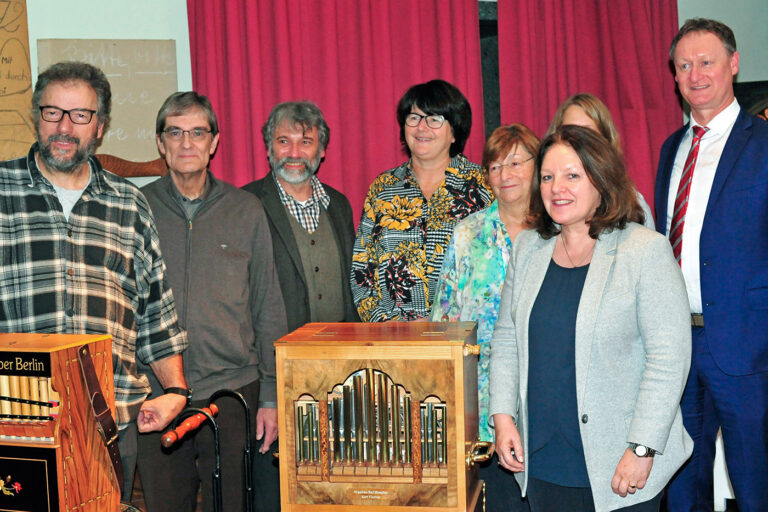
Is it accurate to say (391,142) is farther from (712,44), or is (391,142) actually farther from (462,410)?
(462,410)

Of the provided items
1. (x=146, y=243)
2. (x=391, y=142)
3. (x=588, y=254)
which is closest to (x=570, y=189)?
(x=588, y=254)

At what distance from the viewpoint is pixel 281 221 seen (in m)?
2.84

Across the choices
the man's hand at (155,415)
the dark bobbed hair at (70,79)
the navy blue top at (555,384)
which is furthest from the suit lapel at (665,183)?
the dark bobbed hair at (70,79)

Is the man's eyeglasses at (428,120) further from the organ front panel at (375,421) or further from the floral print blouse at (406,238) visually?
the organ front panel at (375,421)

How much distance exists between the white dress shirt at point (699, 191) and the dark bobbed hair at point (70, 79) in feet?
6.11

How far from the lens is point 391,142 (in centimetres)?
347

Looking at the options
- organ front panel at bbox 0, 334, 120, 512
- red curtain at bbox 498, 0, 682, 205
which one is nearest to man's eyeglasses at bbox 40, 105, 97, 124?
organ front panel at bbox 0, 334, 120, 512

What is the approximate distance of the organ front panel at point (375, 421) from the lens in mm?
1660

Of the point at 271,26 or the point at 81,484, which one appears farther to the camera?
the point at 271,26

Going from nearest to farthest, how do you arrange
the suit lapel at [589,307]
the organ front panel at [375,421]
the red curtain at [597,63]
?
the organ front panel at [375,421] < the suit lapel at [589,307] < the red curtain at [597,63]

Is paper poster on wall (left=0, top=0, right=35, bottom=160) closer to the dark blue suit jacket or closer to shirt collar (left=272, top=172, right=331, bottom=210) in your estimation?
shirt collar (left=272, top=172, right=331, bottom=210)

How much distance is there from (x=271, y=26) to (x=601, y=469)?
2424 mm

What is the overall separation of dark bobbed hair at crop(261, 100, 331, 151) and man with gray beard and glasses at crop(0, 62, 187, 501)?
97 centimetres

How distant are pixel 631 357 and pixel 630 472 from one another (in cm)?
27
